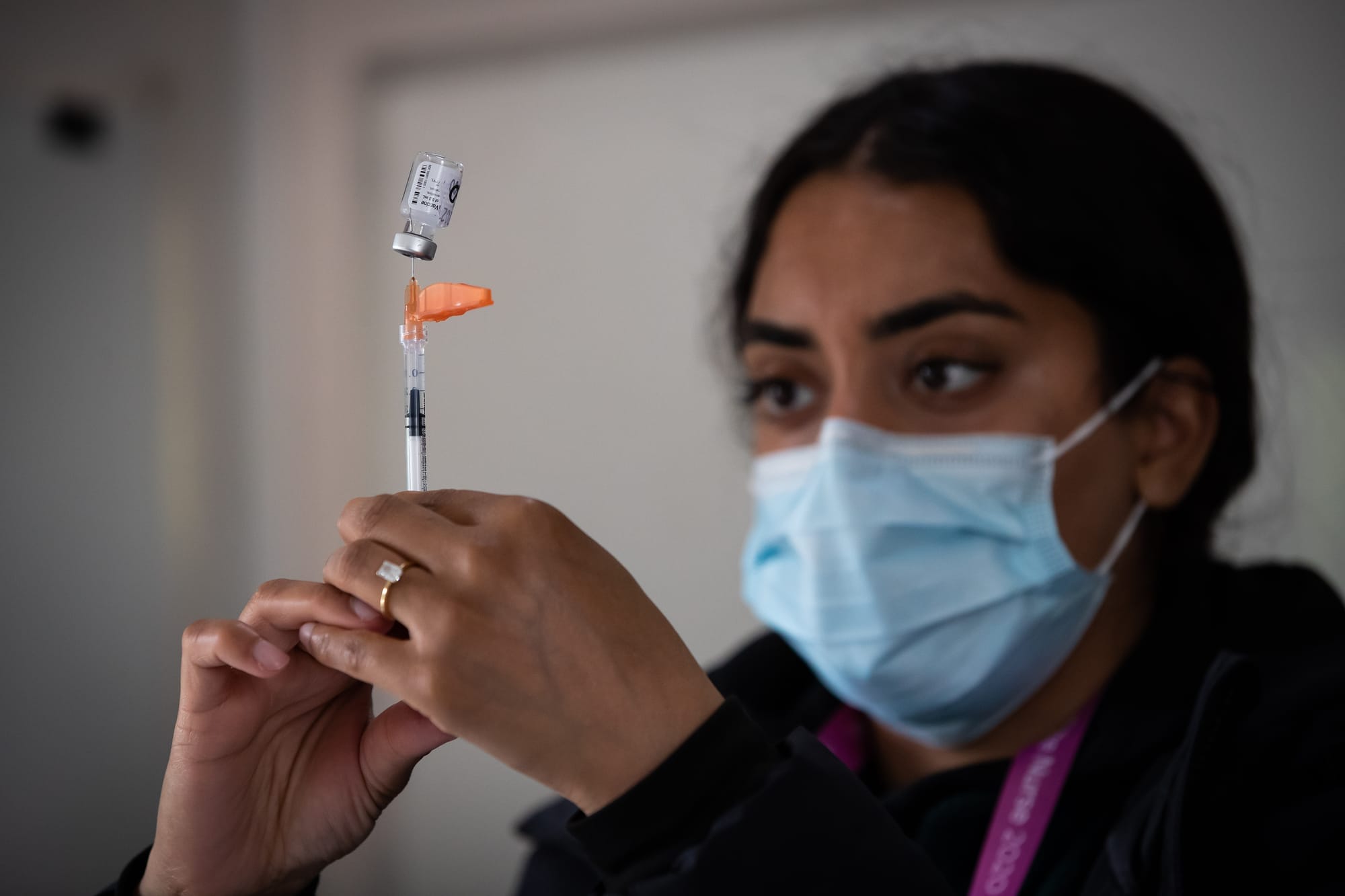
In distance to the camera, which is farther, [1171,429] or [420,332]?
[1171,429]

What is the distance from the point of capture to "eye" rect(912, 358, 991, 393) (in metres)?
1.29

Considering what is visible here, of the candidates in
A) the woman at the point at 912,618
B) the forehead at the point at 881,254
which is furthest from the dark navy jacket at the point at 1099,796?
the forehead at the point at 881,254

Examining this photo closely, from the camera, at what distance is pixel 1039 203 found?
1297 millimetres

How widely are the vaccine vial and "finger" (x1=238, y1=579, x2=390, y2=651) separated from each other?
273mm

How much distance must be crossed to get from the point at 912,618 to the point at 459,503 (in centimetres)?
68

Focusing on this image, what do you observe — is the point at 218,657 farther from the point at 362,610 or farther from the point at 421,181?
the point at 421,181

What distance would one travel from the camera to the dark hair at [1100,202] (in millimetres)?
1303

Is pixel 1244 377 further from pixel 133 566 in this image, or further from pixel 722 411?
Result: pixel 133 566

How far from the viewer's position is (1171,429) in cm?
135

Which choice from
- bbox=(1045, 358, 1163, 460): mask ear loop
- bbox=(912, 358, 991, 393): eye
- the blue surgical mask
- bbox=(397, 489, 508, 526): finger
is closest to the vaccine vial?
bbox=(397, 489, 508, 526): finger

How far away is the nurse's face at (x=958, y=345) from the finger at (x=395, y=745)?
69 cm

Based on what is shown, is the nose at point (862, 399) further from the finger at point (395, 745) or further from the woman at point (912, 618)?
the finger at point (395, 745)

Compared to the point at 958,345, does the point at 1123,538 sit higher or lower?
lower

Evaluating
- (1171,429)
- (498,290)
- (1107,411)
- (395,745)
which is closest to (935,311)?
(1107,411)
